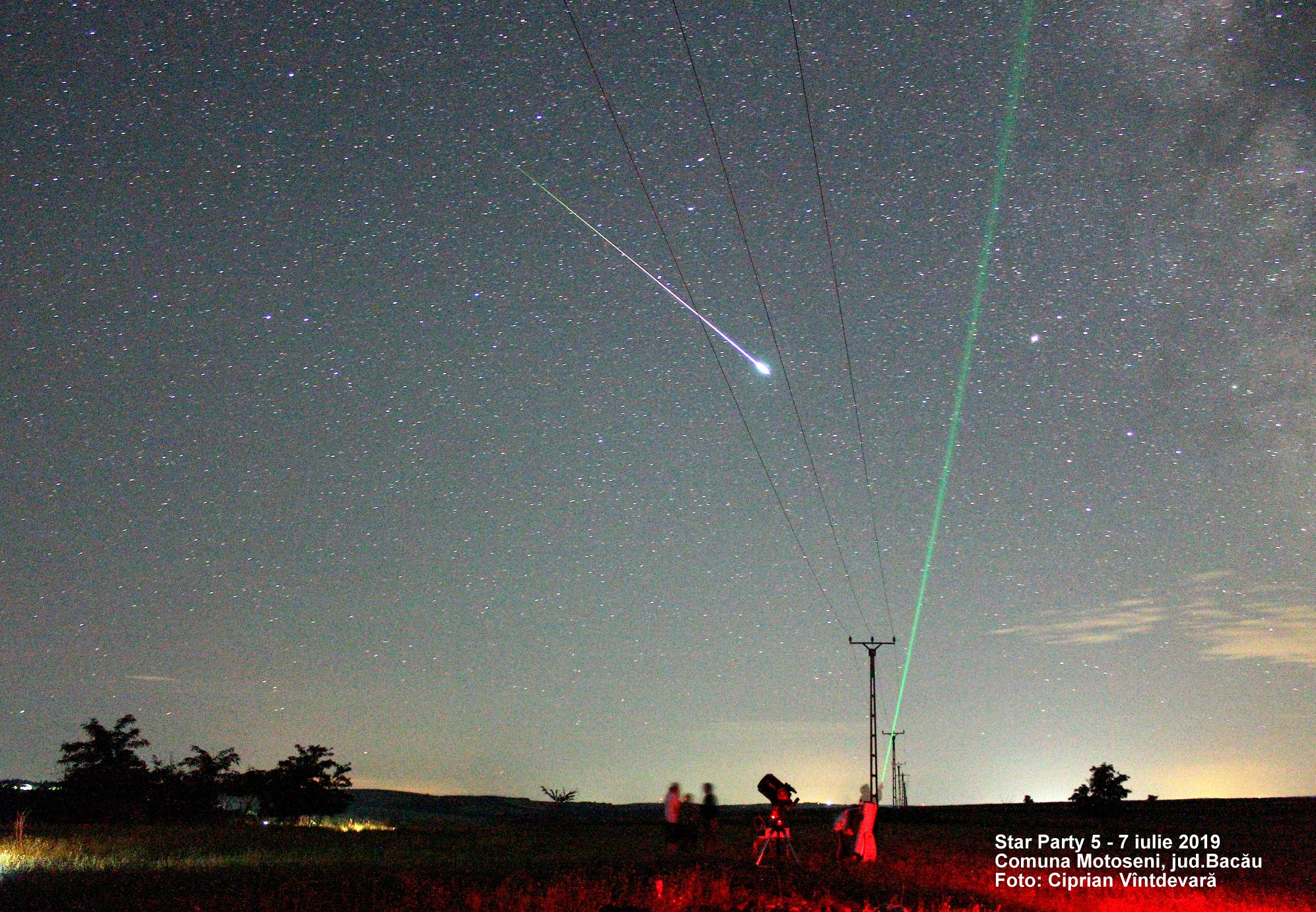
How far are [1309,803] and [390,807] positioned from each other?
9882cm

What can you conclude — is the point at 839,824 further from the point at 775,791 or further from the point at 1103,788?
the point at 1103,788

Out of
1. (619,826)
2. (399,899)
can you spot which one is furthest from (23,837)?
(619,826)

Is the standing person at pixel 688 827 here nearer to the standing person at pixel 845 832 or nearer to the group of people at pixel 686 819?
the group of people at pixel 686 819

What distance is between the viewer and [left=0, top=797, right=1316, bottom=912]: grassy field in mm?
14609

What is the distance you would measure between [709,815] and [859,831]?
3.38 metres

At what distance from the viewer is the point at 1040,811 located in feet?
271

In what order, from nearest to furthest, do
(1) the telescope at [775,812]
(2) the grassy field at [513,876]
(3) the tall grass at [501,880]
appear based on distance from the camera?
(3) the tall grass at [501,880] → (2) the grassy field at [513,876] → (1) the telescope at [775,812]

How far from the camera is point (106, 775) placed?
67812mm

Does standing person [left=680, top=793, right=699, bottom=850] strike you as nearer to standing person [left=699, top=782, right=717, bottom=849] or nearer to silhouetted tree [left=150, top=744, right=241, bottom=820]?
standing person [left=699, top=782, right=717, bottom=849]

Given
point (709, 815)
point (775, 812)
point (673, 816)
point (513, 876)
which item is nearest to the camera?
point (513, 876)

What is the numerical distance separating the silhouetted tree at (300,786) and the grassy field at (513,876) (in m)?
37.0

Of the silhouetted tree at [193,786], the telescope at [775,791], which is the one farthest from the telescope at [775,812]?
the silhouetted tree at [193,786]

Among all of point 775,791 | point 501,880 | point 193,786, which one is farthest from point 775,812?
point 193,786

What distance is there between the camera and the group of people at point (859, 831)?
22891 mm
